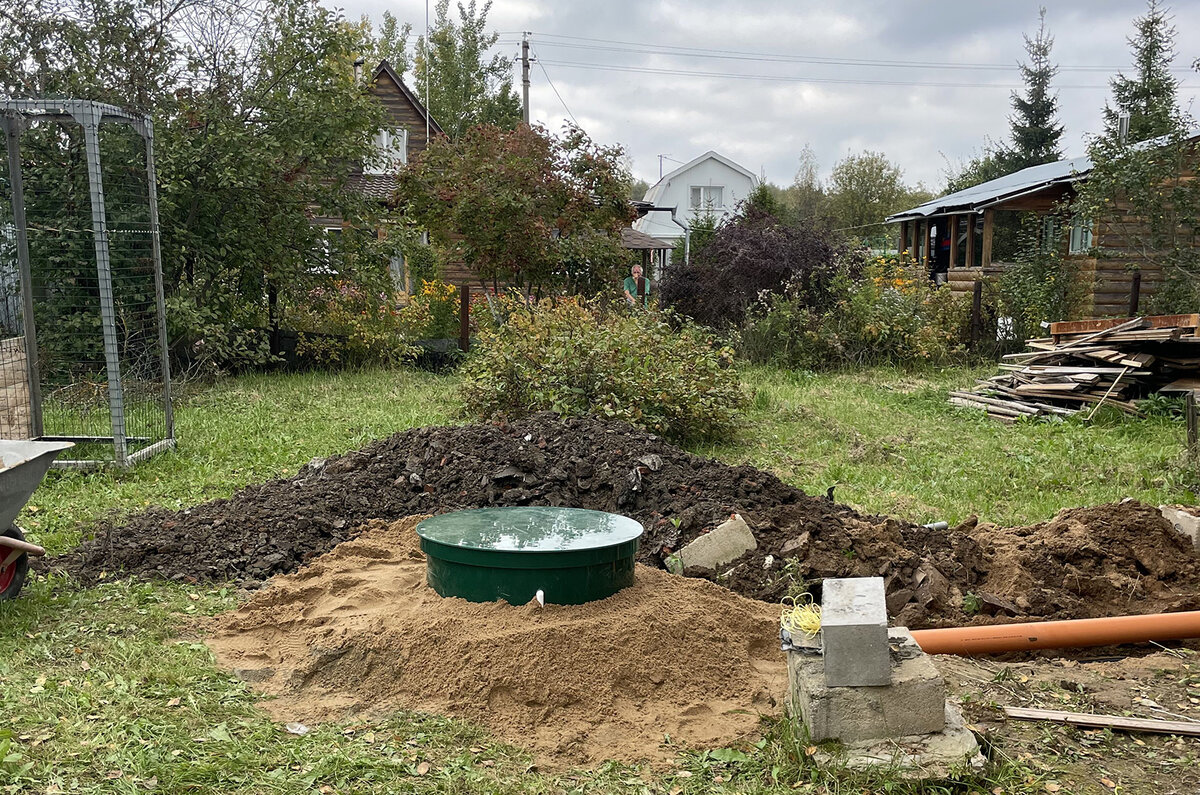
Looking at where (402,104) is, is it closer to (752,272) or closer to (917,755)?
(752,272)

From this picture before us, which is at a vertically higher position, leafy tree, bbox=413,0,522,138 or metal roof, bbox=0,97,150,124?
leafy tree, bbox=413,0,522,138

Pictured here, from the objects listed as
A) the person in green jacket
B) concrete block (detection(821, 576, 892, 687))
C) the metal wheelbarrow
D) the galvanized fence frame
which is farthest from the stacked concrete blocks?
the person in green jacket

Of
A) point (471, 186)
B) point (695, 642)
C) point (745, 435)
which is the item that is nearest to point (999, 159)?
point (471, 186)

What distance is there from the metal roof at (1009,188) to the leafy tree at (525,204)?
8.81 metres

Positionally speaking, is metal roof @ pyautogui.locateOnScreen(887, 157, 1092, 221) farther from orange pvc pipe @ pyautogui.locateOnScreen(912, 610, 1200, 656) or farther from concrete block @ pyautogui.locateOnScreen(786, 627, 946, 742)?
concrete block @ pyautogui.locateOnScreen(786, 627, 946, 742)

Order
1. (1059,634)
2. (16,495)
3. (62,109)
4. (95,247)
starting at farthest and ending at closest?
(95,247)
(62,109)
(16,495)
(1059,634)

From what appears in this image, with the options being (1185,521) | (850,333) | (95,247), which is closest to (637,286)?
(850,333)

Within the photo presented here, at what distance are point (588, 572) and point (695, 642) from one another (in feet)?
1.74

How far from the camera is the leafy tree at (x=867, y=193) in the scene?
4519cm

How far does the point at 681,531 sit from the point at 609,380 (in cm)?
351

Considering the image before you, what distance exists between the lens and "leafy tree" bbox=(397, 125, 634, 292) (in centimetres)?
1545

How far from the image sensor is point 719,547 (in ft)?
17.0

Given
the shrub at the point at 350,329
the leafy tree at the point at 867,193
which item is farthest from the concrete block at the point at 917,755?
the leafy tree at the point at 867,193

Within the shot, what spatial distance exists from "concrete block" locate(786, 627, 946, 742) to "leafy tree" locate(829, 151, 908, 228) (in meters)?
43.5
